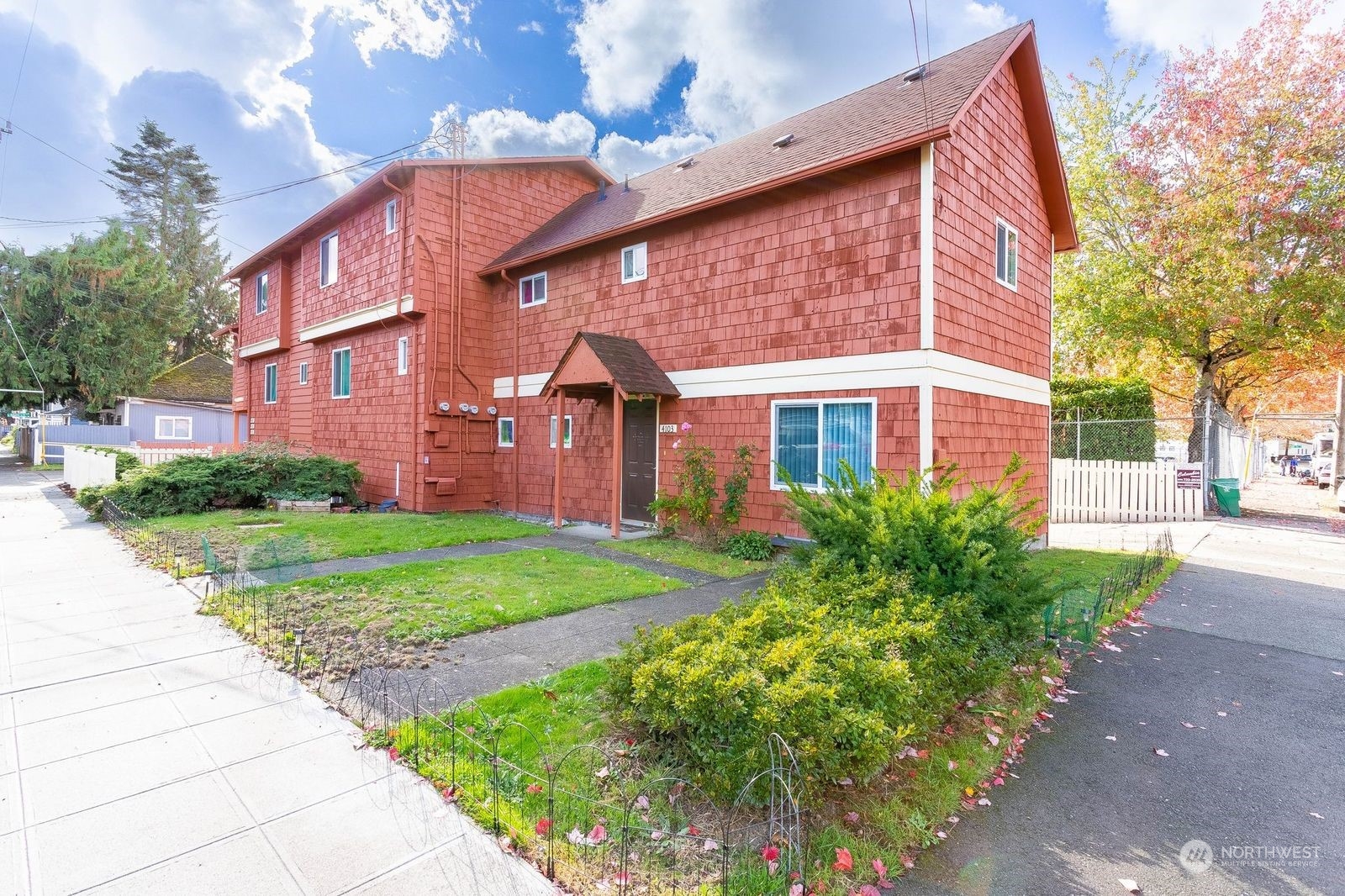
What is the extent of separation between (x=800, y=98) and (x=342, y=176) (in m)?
12.6

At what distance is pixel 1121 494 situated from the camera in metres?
14.9

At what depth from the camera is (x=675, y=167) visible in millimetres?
14461

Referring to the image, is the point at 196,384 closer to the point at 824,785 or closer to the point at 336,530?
the point at 336,530

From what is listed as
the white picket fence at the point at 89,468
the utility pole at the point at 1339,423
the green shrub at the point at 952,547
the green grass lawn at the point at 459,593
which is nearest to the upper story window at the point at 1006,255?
the green shrub at the point at 952,547

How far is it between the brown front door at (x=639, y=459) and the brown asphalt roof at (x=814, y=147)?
3422mm

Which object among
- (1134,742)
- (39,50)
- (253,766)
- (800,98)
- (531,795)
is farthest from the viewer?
(39,50)

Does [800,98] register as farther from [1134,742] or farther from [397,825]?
[397,825]

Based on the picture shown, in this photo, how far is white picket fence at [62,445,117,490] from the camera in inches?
559

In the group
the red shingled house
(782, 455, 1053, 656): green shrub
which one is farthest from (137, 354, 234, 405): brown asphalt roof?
(782, 455, 1053, 656): green shrub

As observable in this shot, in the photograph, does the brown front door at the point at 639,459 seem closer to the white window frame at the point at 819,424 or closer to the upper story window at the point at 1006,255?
the white window frame at the point at 819,424

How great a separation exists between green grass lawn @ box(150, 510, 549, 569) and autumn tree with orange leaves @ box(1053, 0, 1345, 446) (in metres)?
17.3

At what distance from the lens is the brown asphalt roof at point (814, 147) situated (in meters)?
8.76

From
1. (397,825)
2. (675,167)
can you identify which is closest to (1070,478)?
(675,167)

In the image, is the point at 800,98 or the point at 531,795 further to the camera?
the point at 800,98
